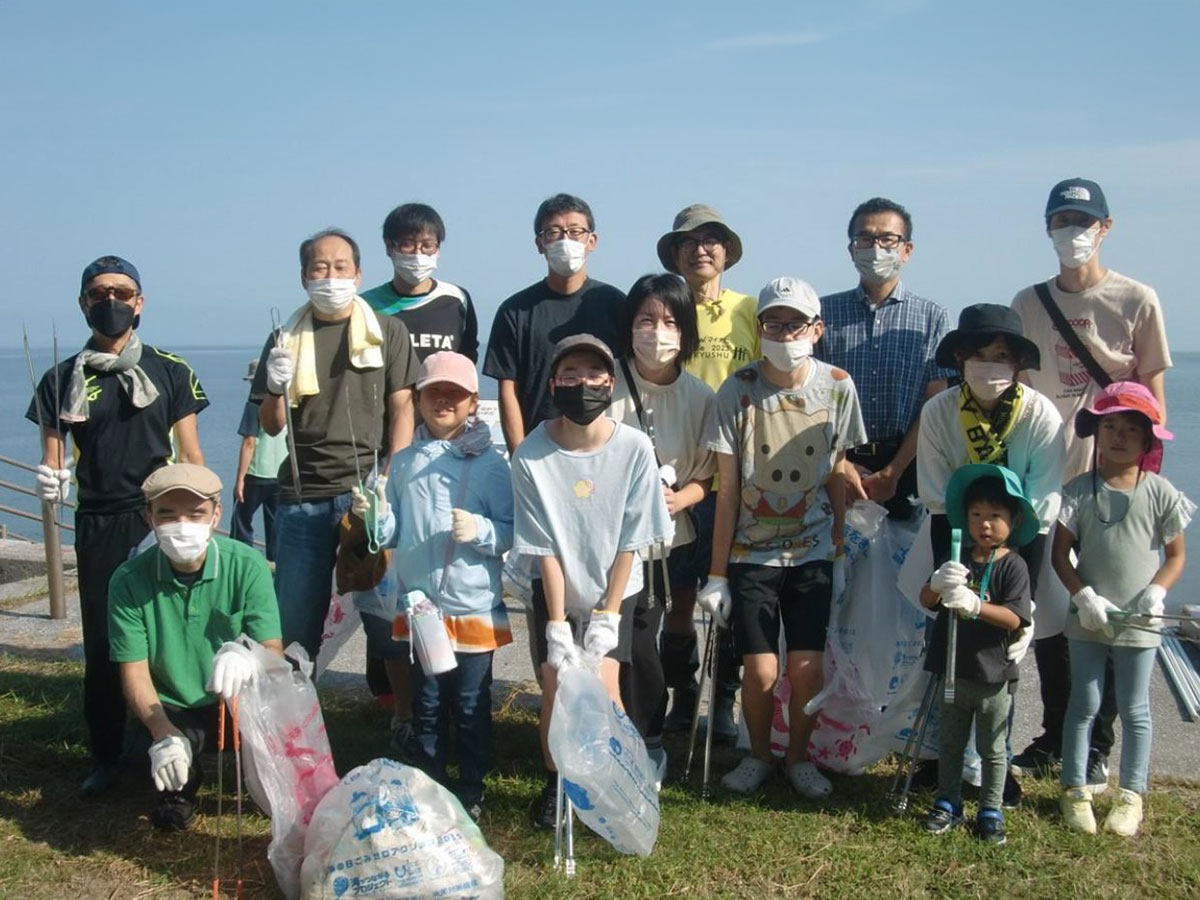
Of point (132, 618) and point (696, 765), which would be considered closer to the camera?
point (132, 618)

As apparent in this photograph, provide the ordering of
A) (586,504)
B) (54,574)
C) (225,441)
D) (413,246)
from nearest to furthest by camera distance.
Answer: (586,504) → (413,246) → (54,574) → (225,441)

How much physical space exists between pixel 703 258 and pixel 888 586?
1490 millimetres

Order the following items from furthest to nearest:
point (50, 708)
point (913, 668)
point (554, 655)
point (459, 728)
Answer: point (50, 708) < point (913, 668) < point (459, 728) < point (554, 655)

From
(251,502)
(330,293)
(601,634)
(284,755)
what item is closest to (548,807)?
(601,634)

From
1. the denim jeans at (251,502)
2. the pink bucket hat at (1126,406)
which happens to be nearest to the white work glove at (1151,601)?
the pink bucket hat at (1126,406)

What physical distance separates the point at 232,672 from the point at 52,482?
49.0 inches

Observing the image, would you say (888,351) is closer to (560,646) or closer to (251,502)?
(560,646)

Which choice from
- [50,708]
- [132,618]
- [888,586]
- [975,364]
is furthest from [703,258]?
[50,708]

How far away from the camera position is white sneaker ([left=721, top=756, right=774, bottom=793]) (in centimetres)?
416

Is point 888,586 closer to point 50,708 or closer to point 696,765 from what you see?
point 696,765

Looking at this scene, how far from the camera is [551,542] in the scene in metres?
3.76

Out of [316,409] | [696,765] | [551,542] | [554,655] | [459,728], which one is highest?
[316,409]

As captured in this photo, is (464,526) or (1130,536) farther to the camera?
(1130,536)

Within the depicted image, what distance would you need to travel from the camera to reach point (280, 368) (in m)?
4.08
